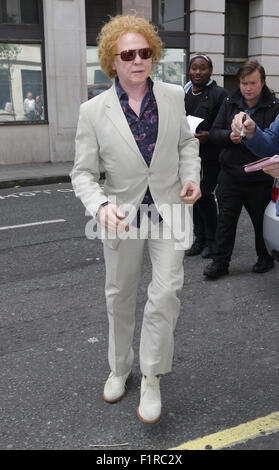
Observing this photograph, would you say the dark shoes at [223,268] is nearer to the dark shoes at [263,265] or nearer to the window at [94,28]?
the dark shoes at [263,265]

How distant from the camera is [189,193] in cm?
287

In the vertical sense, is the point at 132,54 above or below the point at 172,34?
below

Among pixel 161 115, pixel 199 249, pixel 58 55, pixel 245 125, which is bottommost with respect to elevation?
pixel 199 249

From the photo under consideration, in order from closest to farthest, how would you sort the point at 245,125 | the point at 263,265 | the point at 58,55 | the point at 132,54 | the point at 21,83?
the point at 132,54, the point at 245,125, the point at 263,265, the point at 58,55, the point at 21,83

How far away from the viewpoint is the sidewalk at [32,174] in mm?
11758

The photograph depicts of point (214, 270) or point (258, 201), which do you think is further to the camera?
point (214, 270)

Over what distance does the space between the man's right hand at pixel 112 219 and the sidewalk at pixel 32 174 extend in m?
9.28

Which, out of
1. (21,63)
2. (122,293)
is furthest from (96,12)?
(122,293)

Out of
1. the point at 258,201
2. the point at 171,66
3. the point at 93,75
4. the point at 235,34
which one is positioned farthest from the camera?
the point at 235,34

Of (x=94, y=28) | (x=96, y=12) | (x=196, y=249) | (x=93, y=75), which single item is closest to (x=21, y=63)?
(x=93, y=75)

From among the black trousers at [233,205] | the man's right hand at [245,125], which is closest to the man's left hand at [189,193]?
the man's right hand at [245,125]

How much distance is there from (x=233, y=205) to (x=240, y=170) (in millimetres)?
363

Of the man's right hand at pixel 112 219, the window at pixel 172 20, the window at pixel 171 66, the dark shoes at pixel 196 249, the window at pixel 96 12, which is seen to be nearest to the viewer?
the man's right hand at pixel 112 219

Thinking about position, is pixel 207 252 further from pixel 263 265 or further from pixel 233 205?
pixel 233 205
